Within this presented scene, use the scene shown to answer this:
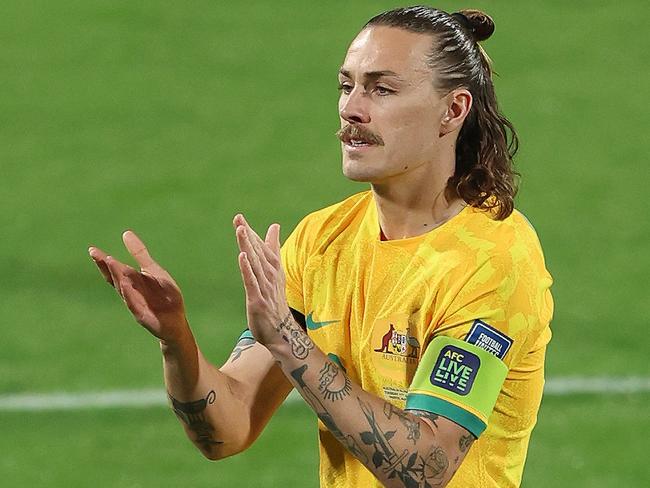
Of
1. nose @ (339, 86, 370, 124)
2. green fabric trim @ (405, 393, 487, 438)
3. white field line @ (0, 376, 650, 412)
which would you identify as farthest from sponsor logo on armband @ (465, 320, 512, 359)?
white field line @ (0, 376, 650, 412)

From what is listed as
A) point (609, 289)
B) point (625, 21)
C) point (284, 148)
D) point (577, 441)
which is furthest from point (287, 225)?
point (625, 21)

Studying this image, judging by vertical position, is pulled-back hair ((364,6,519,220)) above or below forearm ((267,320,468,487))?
above

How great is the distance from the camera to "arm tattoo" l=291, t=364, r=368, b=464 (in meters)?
4.29

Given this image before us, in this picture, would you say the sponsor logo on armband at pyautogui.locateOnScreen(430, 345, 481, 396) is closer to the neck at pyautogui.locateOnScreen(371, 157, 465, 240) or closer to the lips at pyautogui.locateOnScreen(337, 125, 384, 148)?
the neck at pyautogui.locateOnScreen(371, 157, 465, 240)

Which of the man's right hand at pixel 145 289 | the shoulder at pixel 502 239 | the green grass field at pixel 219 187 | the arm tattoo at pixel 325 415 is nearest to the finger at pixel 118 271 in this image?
the man's right hand at pixel 145 289

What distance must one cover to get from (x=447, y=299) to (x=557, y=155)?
264 inches

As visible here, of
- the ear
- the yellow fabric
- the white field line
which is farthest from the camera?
the white field line

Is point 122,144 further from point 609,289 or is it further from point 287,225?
point 609,289

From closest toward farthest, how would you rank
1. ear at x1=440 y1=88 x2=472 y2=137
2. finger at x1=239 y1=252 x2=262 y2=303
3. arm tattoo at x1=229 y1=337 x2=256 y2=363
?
finger at x1=239 y1=252 x2=262 y2=303
ear at x1=440 y1=88 x2=472 y2=137
arm tattoo at x1=229 y1=337 x2=256 y2=363

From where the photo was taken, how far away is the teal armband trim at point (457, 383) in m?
4.39

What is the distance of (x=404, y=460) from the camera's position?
4285 millimetres

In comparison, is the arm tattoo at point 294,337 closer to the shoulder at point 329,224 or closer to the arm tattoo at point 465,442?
the arm tattoo at point 465,442

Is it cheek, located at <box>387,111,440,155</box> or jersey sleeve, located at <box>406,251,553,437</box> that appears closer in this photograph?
jersey sleeve, located at <box>406,251,553,437</box>

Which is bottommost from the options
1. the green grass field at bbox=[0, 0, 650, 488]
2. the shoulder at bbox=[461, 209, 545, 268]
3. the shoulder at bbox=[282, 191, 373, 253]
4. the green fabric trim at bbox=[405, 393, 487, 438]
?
the green grass field at bbox=[0, 0, 650, 488]
